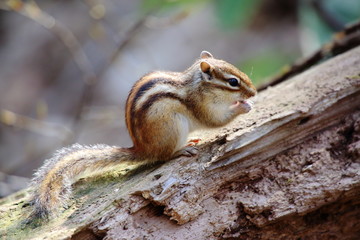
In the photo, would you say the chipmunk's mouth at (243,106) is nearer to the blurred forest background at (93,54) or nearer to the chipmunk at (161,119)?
the chipmunk at (161,119)

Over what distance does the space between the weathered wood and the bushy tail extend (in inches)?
3.9

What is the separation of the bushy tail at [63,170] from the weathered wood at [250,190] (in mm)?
98

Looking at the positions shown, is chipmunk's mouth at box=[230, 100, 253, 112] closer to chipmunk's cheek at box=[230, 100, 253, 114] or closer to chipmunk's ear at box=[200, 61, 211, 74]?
chipmunk's cheek at box=[230, 100, 253, 114]

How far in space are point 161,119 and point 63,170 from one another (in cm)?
67

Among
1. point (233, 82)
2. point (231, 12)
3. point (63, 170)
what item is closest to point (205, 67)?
point (233, 82)

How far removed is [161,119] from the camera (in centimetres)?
276

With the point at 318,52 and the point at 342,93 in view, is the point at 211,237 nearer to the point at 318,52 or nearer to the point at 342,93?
the point at 342,93

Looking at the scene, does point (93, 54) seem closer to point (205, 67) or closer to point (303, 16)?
point (303, 16)

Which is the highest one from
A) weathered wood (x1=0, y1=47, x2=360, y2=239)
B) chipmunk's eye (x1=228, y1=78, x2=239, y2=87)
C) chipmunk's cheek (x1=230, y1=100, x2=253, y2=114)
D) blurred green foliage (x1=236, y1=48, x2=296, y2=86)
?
blurred green foliage (x1=236, y1=48, x2=296, y2=86)

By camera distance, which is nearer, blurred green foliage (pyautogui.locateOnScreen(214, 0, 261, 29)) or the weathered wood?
the weathered wood

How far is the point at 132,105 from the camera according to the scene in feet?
9.20

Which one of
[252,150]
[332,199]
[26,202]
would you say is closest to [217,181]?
[252,150]

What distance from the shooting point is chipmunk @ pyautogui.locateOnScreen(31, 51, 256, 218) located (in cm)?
267

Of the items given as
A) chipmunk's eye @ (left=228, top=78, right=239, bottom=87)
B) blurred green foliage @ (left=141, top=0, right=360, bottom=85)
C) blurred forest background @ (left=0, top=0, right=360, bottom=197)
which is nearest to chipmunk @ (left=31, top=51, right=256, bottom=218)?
chipmunk's eye @ (left=228, top=78, right=239, bottom=87)
